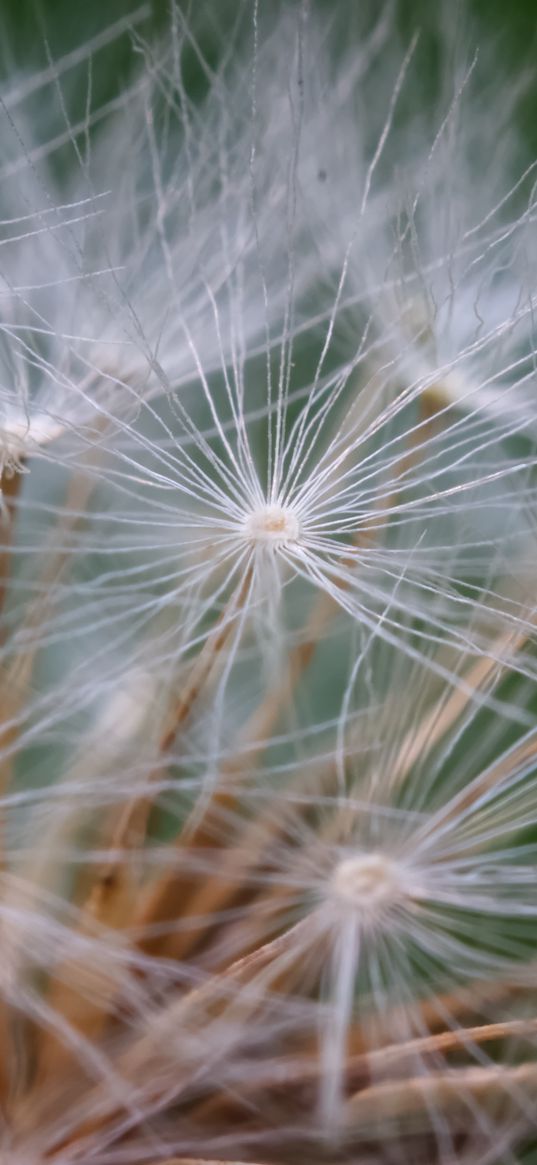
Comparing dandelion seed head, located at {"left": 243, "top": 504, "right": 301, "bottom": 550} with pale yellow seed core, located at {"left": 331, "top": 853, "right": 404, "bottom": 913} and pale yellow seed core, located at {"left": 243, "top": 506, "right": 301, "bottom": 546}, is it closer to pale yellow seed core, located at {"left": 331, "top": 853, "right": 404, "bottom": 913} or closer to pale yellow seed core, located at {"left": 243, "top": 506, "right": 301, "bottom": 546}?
pale yellow seed core, located at {"left": 243, "top": 506, "right": 301, "bottom": 546}

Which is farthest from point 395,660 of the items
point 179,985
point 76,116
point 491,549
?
point 76,116

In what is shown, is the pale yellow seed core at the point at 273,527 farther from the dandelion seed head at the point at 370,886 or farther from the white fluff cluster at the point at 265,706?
the dandelion seed head at the point at 370,886

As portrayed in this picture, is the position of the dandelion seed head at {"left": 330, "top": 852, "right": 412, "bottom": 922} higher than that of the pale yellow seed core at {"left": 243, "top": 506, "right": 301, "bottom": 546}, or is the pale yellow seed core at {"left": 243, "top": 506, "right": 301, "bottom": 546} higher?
the pale yellow seed core at {"left": 243, "top": 506, "right": 301, "bottom": 546}

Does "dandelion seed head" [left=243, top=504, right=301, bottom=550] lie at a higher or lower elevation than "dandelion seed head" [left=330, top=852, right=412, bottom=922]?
higher

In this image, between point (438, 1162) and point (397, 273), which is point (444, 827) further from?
point (397, 273)

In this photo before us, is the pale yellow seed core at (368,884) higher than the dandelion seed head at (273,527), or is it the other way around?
the dandelion seed head at (273,527)

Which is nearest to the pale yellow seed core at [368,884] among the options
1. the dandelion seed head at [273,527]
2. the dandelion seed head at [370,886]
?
the dandelion seed head at [370,886]

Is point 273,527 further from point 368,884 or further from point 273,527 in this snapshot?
point 368,884

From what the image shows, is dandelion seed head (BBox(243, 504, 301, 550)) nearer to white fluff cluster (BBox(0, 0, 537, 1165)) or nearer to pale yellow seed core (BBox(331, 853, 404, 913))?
white fluff cluster (BBox(0, 0, 537, 1165))

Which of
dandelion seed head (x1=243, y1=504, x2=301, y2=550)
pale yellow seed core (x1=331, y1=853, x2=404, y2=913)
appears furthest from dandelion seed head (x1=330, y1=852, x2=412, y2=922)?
dandelion seed head (x1=243, y1=504, x2=301, y2=550)
